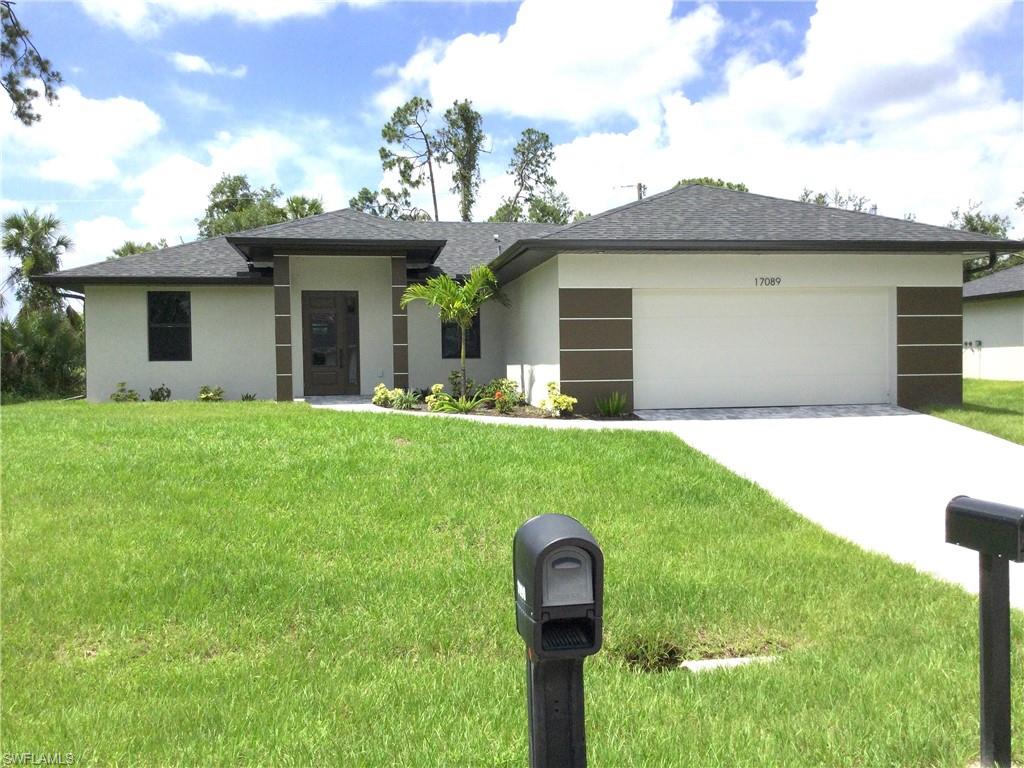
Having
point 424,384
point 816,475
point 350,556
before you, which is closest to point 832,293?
point 816,475

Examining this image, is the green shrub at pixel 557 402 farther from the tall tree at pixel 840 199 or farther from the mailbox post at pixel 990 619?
the tall tree at pixel 840 199

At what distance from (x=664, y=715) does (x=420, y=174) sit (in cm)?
4022

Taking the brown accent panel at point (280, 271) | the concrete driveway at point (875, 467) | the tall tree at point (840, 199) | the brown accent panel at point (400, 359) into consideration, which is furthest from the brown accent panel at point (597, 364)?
the tall tree at point (840, 199)

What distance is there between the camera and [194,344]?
1892cm

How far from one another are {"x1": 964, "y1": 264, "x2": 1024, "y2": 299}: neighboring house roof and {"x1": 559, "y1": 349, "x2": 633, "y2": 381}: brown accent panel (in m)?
17.1

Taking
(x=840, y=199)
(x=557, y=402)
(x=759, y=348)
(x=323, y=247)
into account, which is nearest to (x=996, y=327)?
(x=759, y=348)

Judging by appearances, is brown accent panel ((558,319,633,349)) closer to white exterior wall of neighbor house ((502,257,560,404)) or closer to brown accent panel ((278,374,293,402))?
white exterior wall of neighbor house ((502,257,560,404))

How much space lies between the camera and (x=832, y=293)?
15.3 metres

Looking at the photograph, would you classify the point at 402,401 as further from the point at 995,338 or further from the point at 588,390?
the point at 995,338

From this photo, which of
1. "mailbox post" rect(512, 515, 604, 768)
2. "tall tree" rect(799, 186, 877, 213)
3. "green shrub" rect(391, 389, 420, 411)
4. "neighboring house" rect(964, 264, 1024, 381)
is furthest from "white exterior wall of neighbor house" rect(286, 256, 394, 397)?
"tall tree" rect(799, 186, 877, 213)

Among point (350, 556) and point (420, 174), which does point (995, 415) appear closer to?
point (350, 556)

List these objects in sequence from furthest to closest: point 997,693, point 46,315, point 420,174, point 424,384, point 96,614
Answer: point 420,174 < point 46,315 < point 424,384 < point 96,614 < point 997,693

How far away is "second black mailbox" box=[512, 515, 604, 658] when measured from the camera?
6.11 feet

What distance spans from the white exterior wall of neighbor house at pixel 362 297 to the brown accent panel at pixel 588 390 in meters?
6.21
